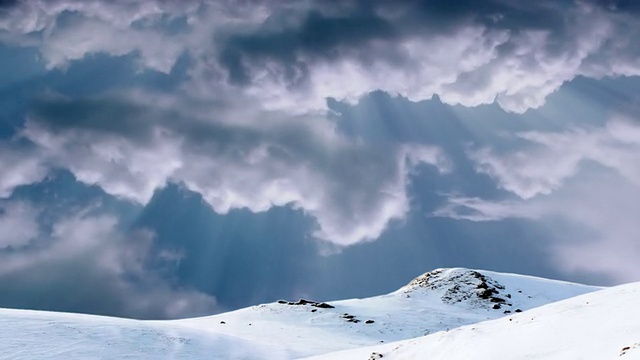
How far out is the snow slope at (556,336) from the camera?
1591cm

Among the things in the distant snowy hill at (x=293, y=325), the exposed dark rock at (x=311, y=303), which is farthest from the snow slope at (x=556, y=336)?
the exposed dark rock at (x=311, y=303)

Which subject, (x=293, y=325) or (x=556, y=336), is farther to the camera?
(x=293, y=325)

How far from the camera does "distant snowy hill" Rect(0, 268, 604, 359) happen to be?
1297 inches

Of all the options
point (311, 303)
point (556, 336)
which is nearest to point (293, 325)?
point (311, 303)

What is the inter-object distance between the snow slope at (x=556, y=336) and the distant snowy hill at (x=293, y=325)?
5.32 ft

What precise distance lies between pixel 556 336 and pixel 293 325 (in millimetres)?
34272

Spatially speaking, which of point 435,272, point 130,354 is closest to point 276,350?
point 130,354

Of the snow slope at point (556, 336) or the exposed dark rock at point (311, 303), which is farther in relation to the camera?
the exposed dark rock at point (311, 303)

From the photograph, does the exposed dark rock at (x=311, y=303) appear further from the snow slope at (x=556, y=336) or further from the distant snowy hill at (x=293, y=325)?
the snow slope at (x=556, y=336)

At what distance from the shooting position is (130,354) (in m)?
32.5

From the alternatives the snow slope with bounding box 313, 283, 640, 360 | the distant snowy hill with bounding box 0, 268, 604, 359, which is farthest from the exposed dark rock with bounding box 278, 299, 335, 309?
the snow slope with bounding box 313, 283, 640, 360

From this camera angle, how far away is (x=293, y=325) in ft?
163

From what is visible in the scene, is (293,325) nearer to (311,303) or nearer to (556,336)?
(311,303)

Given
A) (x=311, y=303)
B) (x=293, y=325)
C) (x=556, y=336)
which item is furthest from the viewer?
(x=311, y=303)
